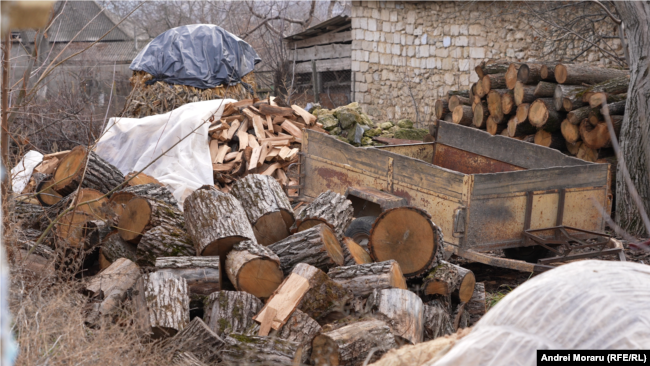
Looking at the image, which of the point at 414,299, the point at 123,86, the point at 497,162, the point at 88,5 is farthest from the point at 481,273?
the point at 88,5

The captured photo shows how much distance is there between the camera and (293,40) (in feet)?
58.6

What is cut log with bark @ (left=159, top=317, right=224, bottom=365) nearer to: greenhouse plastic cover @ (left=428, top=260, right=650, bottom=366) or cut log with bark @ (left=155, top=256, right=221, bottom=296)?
cut log with bark @ (left=155, top=256, right=221, bottom=296)

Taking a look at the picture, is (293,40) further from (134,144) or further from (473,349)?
(473,349)

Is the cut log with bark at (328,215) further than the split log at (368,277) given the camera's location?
Yes

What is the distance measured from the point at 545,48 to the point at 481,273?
7.54 metres

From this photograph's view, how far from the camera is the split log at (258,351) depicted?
344cm

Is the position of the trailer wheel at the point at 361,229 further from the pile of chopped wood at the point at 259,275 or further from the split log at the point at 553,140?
the split log at the point at 553,140

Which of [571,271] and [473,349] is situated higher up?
[571,271]

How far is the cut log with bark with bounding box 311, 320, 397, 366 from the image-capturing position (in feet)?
11.3

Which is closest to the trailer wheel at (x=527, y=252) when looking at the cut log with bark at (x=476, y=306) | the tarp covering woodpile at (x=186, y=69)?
the cut log with bark at (x=476, y=306)

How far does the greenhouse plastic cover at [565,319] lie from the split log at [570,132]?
21.9ft

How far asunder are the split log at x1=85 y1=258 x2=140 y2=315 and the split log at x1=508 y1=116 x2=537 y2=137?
21.2ft

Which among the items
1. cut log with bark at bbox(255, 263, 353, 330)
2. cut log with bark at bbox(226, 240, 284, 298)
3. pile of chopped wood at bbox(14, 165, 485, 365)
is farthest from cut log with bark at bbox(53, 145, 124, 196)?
cut log with bark at bbox(255, 263, 353, 330)

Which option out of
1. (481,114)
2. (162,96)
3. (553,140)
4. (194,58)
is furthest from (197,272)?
(194,58)
